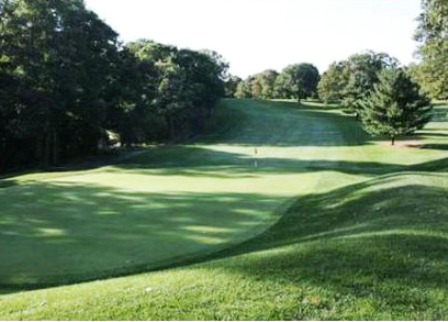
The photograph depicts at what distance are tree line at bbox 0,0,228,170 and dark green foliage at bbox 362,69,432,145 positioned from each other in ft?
63.0

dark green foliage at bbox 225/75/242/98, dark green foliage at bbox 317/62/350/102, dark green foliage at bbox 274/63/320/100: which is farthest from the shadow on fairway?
dark green foliage at bbox 225/75/242/98

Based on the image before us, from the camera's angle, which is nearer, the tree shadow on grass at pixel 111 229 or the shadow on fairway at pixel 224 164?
the tree shadow on grass at pixel 111 229

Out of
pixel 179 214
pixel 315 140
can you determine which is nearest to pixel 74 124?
pixel 315 140

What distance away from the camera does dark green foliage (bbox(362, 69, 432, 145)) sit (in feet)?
153

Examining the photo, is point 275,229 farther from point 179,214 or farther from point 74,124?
point 74,124

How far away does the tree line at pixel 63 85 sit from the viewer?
38469 millimetres

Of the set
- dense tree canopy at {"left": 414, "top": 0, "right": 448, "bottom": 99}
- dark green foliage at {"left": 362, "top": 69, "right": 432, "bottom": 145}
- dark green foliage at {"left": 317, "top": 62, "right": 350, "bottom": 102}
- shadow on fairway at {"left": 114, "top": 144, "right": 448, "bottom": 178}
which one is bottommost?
shadow on fairway at {"left": 114, "top": 144, "right": 448, "bottom": 178}

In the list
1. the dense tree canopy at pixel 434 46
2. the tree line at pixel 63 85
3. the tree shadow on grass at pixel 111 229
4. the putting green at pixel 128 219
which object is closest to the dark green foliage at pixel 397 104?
the dense tree canopy at pixel 434 46

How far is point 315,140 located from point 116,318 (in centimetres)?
5134

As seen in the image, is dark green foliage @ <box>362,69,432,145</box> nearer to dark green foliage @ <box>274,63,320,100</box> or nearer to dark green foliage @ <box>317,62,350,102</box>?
dark green foliage @ <box>317,62,350,102</box>

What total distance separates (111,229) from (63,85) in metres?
27.0

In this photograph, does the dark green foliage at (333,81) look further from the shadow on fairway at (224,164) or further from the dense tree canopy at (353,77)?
the shadow on fairway at (224,164)

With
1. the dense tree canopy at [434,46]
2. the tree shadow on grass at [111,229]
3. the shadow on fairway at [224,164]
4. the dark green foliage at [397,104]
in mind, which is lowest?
the tree shadow on grass at [111,229]

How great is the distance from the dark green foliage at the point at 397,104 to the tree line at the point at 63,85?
756 inches
